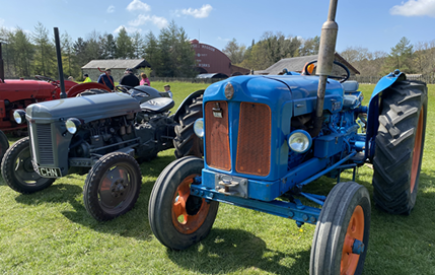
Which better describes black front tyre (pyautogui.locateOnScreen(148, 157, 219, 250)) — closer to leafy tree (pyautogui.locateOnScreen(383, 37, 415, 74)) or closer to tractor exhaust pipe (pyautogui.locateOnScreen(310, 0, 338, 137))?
tractor exhaust pipe (pyautogui.locateOnScreen(310, 0, 338, 137))

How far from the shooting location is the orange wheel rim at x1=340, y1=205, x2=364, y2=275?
2.02 m

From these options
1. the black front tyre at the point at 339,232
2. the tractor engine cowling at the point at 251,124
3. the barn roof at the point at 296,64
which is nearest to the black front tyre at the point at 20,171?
the tractor engine cowling at the point at 251,124

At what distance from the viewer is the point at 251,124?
84.2 inches

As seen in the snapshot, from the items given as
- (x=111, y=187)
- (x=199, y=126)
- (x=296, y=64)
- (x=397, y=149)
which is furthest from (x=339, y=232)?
(x=296, y=64)

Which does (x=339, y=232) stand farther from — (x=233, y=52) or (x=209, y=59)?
(x=233, y=52)

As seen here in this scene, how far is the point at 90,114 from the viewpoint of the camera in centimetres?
377

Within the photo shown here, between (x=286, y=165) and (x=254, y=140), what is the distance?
343 millimetres

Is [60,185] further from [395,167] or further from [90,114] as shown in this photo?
[395,167]

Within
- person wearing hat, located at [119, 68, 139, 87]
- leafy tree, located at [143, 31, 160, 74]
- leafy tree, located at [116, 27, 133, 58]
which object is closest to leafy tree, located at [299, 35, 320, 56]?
leafy tree, located at [143, 31, 160, 74]

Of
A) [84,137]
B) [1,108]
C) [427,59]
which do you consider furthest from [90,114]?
[427,59]

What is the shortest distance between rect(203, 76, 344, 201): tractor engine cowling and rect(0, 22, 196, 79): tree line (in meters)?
44.5

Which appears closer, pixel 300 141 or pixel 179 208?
pixel 300 141

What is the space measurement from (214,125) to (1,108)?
646cm

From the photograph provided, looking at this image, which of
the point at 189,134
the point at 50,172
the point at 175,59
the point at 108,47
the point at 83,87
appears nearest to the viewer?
the point at 50,172
